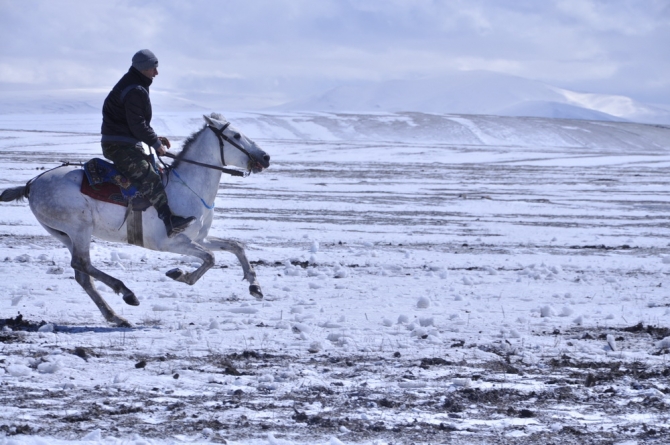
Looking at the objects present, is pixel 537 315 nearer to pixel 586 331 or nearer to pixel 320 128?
pixel 586 331

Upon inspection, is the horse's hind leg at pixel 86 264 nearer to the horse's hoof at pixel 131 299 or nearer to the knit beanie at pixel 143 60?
the horse's hoof at pixel 131 299

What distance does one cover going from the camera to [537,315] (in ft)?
33.2

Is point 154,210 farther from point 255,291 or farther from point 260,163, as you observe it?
point 255,291

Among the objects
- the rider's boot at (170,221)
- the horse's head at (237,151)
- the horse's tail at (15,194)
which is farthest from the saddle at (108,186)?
the horse's head at (237,151)

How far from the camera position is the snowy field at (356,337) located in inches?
236

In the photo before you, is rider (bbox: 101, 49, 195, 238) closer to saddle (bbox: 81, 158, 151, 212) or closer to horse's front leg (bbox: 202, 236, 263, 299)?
saddle (bbox: 81, 158, 151, 212)

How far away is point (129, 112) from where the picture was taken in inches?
367

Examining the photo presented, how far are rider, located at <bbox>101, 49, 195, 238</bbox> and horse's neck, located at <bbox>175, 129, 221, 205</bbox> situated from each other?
1.47ft

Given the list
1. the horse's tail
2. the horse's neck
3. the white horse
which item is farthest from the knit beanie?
the horse's tail

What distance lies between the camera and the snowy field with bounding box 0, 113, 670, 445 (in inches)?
236

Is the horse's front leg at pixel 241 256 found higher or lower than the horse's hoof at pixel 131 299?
higher

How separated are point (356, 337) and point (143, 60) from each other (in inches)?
148

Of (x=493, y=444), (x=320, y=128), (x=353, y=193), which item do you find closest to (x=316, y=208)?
(x=353, y=193)

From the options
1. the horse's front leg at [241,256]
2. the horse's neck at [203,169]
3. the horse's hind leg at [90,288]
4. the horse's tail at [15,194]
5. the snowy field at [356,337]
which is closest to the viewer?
the snowy field at [356,337]
